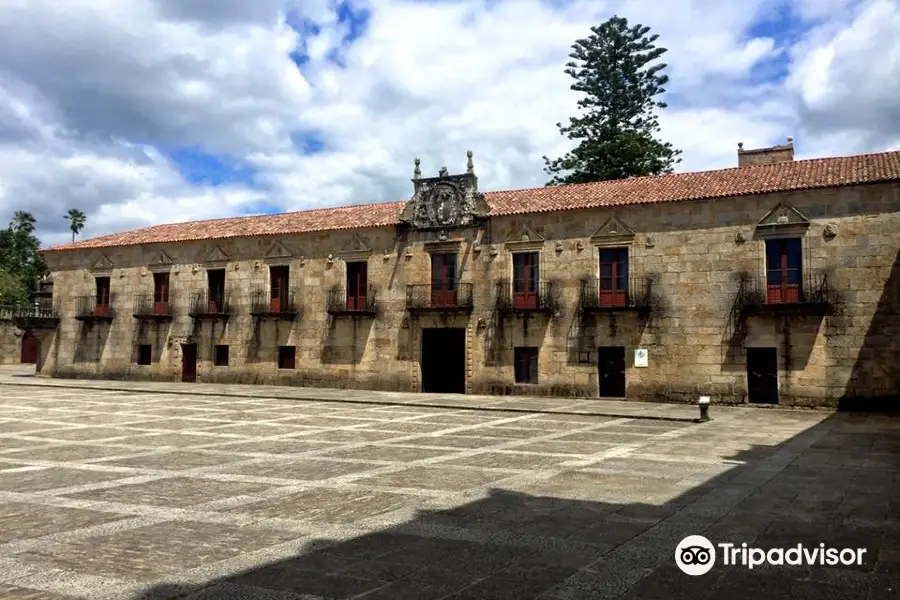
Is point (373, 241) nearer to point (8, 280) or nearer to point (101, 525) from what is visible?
point (101, 525)


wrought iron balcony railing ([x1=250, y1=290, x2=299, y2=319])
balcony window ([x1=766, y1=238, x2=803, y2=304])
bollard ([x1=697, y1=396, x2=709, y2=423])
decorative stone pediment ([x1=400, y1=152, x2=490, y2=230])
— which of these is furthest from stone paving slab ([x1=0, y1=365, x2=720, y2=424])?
decorative stone pediment ([x1=400, y1=152, x2=490, y2=230])

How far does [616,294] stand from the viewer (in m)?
20.9

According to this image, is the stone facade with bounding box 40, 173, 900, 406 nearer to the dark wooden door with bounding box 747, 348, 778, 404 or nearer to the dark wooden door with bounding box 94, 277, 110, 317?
the dark wooden door with bounding box 747, 348, 778, 404

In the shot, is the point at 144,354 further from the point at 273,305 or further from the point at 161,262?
the point at 273,305

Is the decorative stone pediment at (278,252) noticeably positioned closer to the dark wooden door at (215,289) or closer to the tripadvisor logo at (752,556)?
the dark wooden door at (215,289)

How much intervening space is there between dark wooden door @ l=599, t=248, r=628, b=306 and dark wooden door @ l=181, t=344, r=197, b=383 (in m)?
17.2

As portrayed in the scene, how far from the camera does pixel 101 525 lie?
6.26 meters

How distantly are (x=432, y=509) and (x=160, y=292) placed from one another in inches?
997

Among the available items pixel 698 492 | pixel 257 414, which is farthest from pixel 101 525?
pixel 257 414

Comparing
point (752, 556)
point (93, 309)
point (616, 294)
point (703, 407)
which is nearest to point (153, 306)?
point (93, 309)

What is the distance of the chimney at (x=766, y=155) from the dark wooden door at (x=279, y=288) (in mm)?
18108

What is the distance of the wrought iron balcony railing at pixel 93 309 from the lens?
29.5 metres

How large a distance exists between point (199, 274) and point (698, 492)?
24.4m

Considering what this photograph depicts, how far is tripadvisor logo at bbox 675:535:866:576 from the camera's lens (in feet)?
→ 16.8
